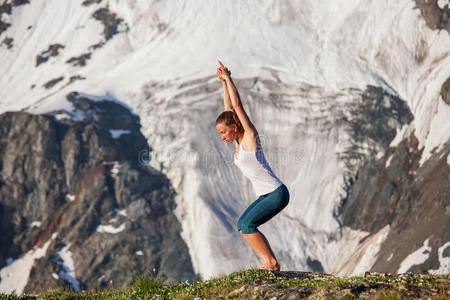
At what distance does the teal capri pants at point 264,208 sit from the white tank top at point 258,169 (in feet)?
0.39

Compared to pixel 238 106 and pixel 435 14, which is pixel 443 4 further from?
pixel 238 106

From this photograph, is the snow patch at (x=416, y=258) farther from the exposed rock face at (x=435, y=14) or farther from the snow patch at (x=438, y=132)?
the exposed rock face at (x=435, y=14)

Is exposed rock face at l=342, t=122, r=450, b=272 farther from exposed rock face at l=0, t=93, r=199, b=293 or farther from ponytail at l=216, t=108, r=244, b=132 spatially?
ponytail at l=216, t=108, r=244, b=132

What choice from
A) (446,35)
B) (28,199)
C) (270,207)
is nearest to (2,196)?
(28,199)

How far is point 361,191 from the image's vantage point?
69938mm

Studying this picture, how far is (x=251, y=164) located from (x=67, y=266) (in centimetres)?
6212

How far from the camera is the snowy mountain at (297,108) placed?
64938mm

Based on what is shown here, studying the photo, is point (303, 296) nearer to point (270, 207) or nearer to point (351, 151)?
point (270, 207)

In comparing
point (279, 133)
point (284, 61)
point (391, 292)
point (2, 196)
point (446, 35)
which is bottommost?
point (2, 196)

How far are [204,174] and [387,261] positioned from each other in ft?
86.9

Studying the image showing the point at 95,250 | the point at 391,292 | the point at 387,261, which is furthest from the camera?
the point at 95,250

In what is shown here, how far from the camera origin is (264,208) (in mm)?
10992

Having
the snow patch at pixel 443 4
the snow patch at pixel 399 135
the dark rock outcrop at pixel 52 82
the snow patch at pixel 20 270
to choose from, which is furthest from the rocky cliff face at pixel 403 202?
the dark rock outcrop at pixel 52 82

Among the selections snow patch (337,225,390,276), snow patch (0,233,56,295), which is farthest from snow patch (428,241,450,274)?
snow patch (0,233,56,295)
